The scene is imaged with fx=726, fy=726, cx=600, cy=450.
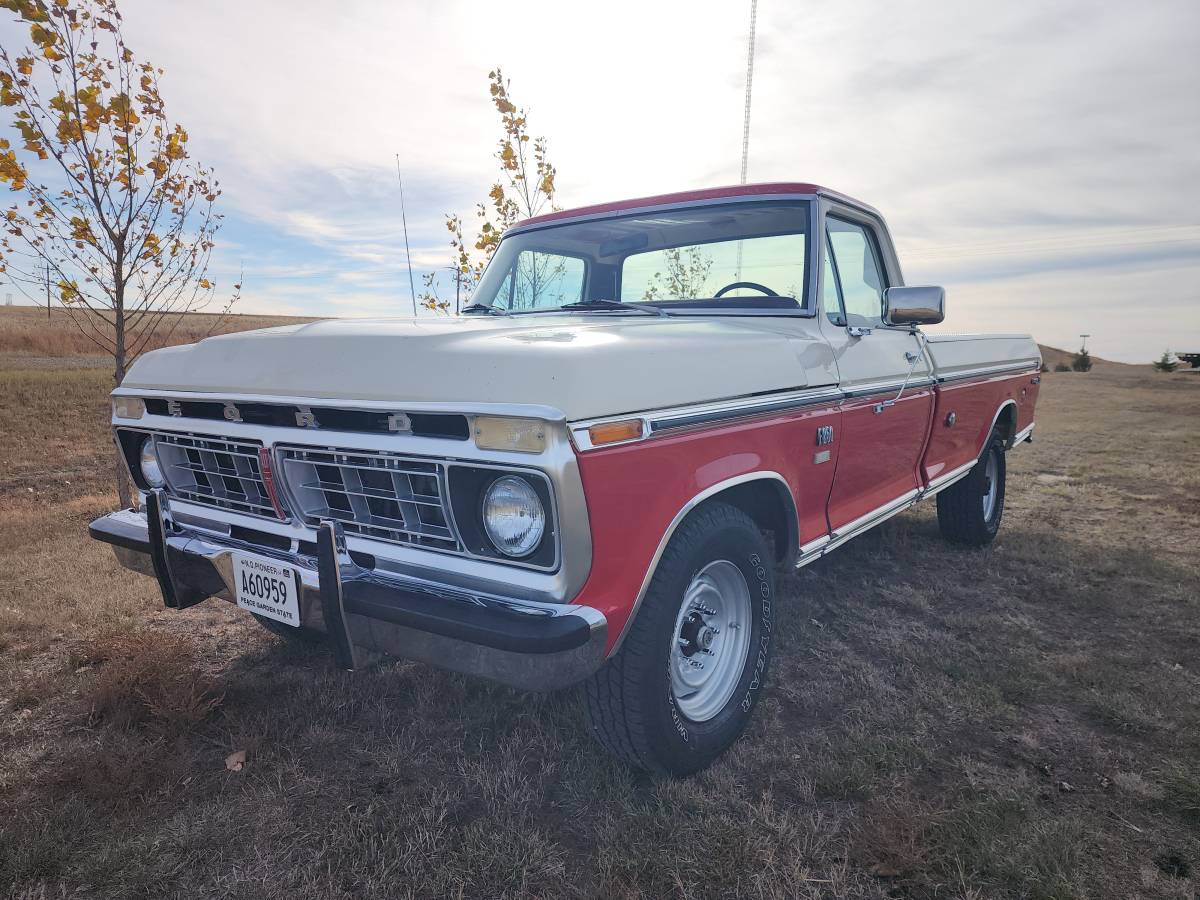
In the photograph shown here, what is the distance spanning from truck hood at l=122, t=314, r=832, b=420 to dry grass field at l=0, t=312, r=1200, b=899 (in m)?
1.29

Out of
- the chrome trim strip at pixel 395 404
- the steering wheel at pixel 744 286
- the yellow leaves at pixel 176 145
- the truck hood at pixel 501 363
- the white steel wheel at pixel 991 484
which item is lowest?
the white steel wheel at pixel 991 484

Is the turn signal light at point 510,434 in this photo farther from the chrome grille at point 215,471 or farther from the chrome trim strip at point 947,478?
the chrome trim strip at point 947,478

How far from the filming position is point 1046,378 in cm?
2075

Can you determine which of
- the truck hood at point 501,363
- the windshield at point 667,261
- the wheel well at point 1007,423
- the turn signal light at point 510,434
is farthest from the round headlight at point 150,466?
the wheel well at point 1007,423

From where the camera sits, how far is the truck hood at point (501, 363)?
1.96 meters

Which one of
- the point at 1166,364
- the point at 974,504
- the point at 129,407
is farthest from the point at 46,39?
the point at 1166,364

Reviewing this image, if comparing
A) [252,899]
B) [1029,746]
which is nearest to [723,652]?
[1029,746]

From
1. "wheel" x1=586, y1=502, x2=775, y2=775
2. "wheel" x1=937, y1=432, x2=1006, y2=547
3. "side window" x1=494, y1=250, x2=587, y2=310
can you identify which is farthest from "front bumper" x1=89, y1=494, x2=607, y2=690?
"wheel" x1=937, y1=432, x2=1006, y2=547

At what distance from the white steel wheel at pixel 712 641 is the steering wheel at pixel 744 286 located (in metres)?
1.36

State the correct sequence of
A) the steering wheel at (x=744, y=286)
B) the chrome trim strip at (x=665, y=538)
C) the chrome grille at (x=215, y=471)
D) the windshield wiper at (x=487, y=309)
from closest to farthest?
the chrome trim strip at (x=665, y=538) → the chrome grille at (x=215, y=471) → the steering wheel at (x=744, y=286) → the windshield wiper at (x=487, y=309)

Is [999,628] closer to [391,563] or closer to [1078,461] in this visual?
[391,563]

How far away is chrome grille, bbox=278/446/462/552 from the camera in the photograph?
212 centimetres

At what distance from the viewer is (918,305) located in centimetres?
335

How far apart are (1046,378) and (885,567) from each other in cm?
1952
